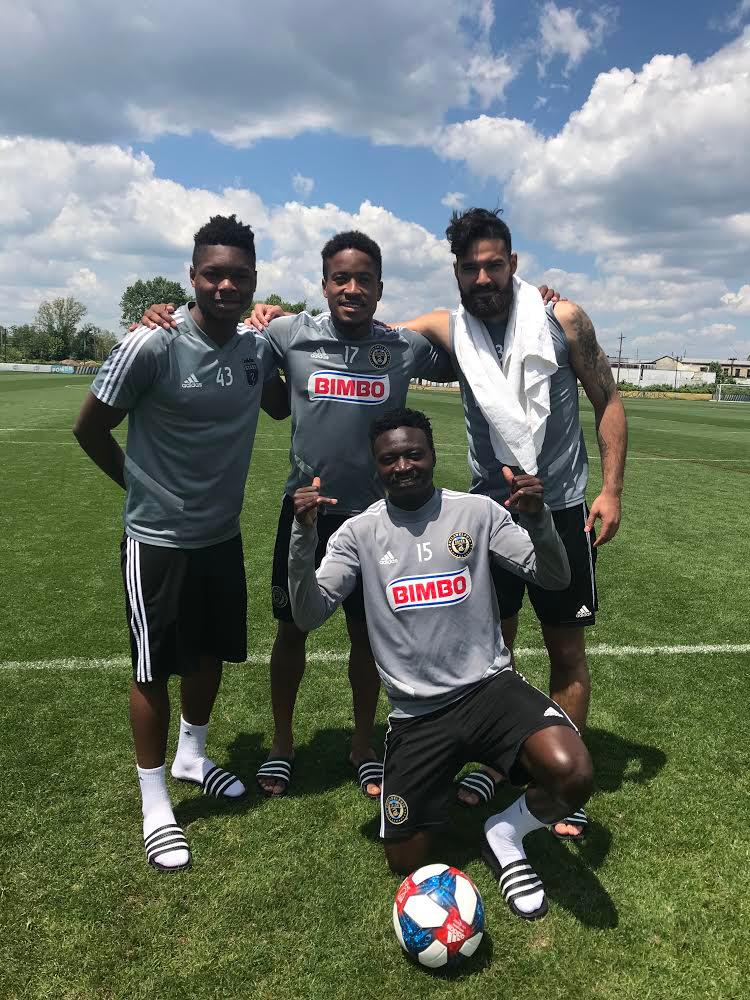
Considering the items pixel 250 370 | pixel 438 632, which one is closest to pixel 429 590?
pixel 438 632

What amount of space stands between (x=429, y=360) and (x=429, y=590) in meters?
1.20

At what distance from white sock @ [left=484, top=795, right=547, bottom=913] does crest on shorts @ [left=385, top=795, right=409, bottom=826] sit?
0.37 meters

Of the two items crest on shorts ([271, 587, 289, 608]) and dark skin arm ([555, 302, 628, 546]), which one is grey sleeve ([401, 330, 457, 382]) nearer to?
→ dark skin arm ([555, 302, 628, 546])

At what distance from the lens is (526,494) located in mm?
2535

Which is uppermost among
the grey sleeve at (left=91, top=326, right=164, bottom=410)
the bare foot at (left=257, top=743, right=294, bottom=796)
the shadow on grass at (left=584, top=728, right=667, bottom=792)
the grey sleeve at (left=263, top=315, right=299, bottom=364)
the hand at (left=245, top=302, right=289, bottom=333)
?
the hand at (left=245, top=302, right=289, bottom=333)

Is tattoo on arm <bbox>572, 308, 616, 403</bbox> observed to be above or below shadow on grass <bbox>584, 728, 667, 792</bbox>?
above

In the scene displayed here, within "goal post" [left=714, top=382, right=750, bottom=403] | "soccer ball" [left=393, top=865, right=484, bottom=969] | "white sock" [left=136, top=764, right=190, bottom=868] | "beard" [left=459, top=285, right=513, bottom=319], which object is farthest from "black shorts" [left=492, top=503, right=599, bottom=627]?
"goal post" [left=714, top=382, right=750, bottom=403]

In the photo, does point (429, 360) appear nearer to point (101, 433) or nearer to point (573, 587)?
point (573, 587)

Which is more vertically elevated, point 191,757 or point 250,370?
point 250,370

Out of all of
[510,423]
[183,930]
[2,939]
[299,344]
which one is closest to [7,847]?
[2,939]

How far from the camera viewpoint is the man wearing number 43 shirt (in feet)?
8.71

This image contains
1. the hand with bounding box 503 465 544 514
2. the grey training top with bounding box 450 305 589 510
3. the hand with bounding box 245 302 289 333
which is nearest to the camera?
the hand with bounding box 503 465 544 514

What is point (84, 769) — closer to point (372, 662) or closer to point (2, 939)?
point (2, 939)

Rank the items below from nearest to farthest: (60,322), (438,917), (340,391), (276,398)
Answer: (438,917), (340,391), (276,398), (60,322)
